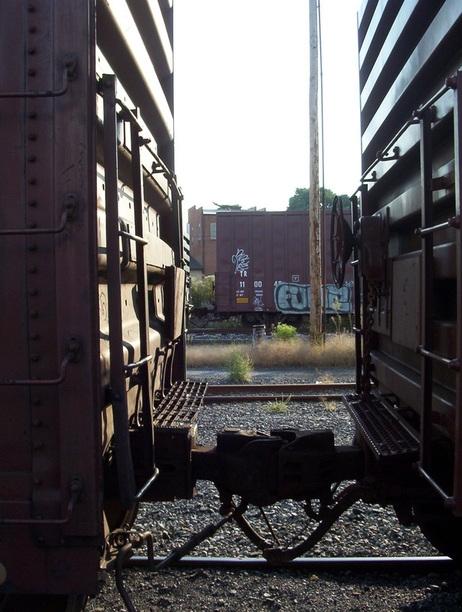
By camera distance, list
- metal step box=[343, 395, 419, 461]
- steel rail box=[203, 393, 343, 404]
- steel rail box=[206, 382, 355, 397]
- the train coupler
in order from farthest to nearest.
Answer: steel rail box=[206, 382, 355, 397] → steel rail box=[203, 393, 343, 404] → the train coupler → metal step box=[343, 395, 419, 461]

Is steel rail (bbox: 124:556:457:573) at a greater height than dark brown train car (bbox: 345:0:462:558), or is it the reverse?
dark brown train car (bbox: 345:0:462:558)

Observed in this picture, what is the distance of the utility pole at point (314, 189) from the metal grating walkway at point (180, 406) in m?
9.73

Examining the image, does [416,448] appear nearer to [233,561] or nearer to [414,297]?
[414,297]

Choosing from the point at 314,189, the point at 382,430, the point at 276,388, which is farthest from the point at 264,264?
the point at 382,430

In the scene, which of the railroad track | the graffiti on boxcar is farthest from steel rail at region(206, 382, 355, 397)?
the graffiti on boxcar

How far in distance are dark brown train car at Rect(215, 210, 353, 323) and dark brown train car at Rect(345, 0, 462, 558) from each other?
1577cm

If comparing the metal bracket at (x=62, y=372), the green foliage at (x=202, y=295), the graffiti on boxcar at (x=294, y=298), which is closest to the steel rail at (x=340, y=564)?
the metal bracket at (x=62, y=372)

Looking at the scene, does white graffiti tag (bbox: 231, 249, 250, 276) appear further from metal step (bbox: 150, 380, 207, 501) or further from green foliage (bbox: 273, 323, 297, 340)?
metal step (bbox: 150, 380, 207, 501)

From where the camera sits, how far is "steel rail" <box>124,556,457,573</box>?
331 centimetres

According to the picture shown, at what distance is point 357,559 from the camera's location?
3.35 metres

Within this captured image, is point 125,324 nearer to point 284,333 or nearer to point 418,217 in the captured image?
point 418,217

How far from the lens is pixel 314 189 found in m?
13.5

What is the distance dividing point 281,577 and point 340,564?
15.4 inches

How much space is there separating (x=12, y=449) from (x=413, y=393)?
1868mm
